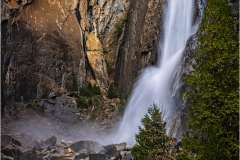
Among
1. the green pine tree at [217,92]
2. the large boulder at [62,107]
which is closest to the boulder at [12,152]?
the green pine tree at [217,92]

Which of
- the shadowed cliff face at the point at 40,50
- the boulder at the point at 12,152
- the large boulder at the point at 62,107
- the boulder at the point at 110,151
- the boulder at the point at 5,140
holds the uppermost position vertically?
the shadowed cliff face at the point at 40,50

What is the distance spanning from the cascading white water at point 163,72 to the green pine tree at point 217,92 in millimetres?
11069

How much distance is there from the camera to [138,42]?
3694 cm

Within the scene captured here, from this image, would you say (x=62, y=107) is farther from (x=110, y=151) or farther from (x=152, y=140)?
(x=152, y=140)

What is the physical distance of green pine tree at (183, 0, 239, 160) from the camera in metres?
10.2

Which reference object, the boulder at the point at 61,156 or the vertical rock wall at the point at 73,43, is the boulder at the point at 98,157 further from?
the vertical rock wall at the point at 73,43

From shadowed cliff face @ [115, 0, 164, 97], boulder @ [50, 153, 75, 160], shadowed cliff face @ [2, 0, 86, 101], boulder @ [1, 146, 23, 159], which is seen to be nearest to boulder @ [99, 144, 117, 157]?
boulder @ [50, 153, 75, 160]

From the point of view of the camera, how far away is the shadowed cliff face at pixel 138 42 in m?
34.5

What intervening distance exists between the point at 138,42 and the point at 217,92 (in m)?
26.9

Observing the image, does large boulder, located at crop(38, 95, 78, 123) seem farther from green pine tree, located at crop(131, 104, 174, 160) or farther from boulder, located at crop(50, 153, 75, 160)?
green pine tree, located at crop(131, 104, 174, 160)

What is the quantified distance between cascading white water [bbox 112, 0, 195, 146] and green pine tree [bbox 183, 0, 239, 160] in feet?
36.3

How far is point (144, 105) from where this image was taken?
89.1 feet

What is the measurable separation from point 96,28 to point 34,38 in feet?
34.0

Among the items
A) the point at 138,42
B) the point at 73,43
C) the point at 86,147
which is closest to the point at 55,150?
the point at 86,147
